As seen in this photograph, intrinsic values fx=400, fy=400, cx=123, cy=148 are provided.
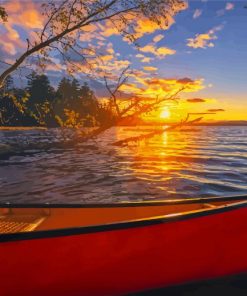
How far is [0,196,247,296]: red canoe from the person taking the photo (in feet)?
18.1

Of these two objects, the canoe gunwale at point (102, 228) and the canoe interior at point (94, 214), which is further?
the canoe interior at point (94, 214)

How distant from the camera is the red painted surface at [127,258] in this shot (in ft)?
18.2

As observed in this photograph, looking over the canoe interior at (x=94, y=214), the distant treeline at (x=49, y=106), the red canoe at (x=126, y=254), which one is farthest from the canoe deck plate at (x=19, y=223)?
the distant treeline at (x=49, y=106)

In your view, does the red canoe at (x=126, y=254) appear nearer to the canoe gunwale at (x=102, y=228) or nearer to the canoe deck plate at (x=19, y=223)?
the canoe gunwale at (x=102, y=228)

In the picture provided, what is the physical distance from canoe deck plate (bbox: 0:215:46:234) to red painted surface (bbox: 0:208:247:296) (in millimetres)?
1310

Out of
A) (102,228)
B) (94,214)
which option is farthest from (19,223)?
(102,228)

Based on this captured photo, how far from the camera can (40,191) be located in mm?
17719

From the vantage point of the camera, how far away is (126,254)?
5840mm

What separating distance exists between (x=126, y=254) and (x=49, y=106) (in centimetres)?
1363

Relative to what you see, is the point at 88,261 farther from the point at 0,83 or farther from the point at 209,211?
the point at 0,83

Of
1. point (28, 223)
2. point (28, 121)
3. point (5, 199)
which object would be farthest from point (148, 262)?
point (28, 121)

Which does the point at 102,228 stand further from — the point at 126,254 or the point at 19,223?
the point at 19,223

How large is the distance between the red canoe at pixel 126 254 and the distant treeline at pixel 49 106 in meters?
11.0

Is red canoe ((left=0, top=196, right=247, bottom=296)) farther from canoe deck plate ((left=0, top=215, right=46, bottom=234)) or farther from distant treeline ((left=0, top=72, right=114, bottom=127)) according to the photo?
distant treeline ((left=0, top=72, right=114, bottom=127))
